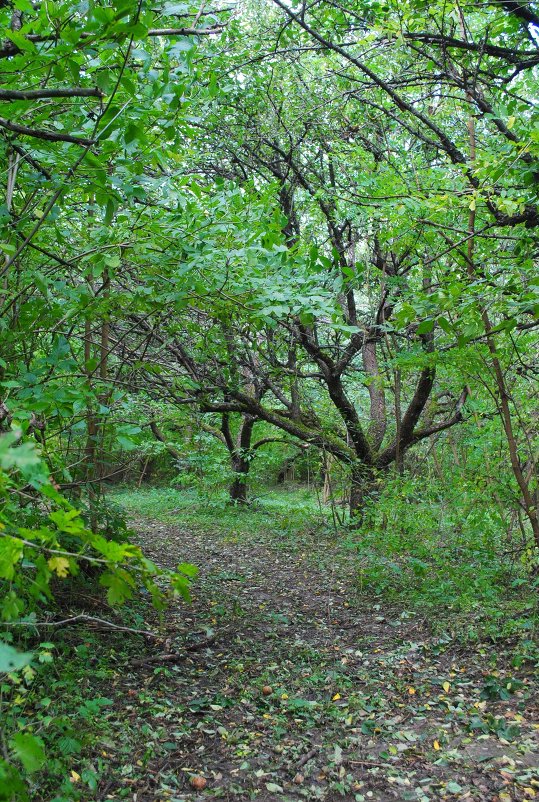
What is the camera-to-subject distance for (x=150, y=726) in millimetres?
2955

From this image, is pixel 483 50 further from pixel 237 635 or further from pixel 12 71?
pixel 237 635

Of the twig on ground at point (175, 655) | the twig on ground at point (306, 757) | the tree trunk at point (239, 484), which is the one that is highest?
the tree trunk at point (239, 484)

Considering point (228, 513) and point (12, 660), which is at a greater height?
point (12, 660)

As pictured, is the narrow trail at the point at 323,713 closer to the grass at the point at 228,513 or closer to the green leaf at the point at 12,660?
the green leaf at the point at 12,660

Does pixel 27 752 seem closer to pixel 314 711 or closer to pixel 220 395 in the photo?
pixel 314 711

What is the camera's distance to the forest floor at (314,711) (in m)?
2.60

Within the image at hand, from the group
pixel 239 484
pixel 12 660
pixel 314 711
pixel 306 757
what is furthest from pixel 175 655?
pixel 239 484

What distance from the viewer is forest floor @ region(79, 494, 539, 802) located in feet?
8.54

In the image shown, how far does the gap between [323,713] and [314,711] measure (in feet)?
0.17

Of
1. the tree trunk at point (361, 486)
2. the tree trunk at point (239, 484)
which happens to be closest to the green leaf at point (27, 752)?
the tree trunk at point (361, 486)

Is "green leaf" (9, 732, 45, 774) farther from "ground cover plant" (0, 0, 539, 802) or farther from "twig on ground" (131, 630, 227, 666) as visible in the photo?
"twig on ground" (131, 630, 227, 666)

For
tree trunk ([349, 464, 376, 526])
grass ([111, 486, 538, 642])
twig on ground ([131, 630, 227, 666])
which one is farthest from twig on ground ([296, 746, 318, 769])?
tree trunk ([349, 464, 376, 526])

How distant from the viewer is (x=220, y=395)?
661 centimetres

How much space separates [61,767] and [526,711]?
2.34 m
